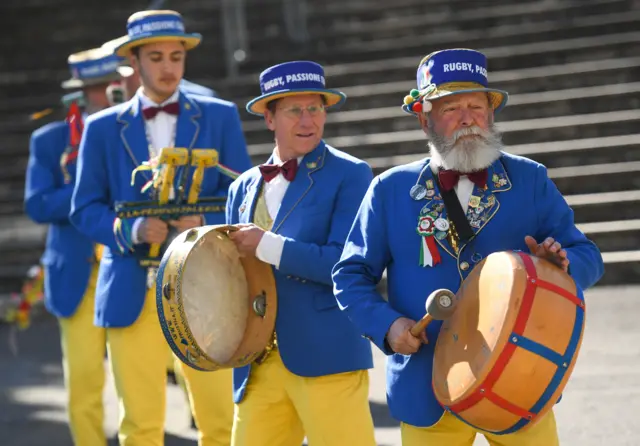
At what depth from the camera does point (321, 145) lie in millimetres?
5184

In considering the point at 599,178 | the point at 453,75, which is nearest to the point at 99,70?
the point at 453,75

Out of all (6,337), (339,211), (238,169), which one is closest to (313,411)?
(339,211)

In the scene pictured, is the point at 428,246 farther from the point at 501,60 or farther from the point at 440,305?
the point at 501,60

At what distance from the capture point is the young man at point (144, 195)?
5.84 meters

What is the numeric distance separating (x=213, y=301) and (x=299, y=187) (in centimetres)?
58

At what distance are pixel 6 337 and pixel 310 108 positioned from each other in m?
7.04

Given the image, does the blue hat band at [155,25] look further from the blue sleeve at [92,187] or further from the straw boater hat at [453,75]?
the straw boater hat at [453,75]

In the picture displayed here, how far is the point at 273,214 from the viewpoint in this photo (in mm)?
5156

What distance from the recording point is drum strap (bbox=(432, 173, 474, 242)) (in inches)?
166

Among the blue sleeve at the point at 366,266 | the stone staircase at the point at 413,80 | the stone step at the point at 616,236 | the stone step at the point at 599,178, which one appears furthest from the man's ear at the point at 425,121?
the stone step at the point at 599,178

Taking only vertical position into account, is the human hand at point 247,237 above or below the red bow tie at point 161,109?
below

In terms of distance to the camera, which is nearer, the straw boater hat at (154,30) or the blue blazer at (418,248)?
the blue blazer at (418,248)

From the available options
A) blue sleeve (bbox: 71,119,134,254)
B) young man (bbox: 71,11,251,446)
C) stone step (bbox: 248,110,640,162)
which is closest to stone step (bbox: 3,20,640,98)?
stone step (bbox: 248,110,640,162)

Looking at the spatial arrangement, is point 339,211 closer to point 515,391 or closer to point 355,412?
point 355,412
